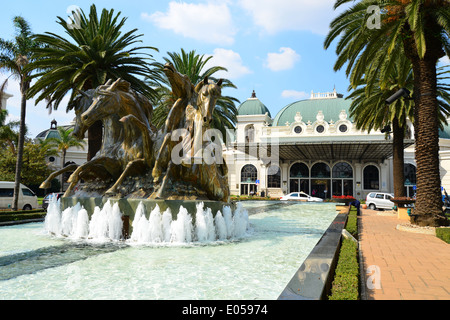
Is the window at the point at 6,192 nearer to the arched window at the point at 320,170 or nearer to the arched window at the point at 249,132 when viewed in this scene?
the arched window at the point at 249,132

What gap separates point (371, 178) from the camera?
4375 cm

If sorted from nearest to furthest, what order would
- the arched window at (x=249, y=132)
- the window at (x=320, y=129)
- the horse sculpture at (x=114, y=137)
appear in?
1. the horse sculpture at (x=114, y=137)
2. the window at (x=320, y=129)
3. the arched window at (x=249, y=132)

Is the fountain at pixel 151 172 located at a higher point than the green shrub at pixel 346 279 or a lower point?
higher

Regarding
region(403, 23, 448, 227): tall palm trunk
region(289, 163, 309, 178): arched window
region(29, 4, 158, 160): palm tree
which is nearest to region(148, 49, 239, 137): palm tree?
region(29, 4, 158, 160): palm tree

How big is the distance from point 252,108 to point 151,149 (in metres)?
44.8

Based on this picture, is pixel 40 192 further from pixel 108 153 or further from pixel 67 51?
pixel 108 153

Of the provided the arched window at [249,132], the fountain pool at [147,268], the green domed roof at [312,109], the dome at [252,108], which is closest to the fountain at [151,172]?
the fountain pool at [147,268]

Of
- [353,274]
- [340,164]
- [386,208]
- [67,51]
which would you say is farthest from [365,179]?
[353,274]

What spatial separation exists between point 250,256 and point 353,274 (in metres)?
2.32

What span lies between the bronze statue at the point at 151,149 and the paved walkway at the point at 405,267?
14.4 ft

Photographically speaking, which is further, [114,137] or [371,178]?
[371,178]

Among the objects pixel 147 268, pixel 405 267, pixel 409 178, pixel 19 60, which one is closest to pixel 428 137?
pixel 405 267

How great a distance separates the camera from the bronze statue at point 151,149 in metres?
8.84

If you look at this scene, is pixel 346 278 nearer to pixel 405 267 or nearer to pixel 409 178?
pixel 405 267
